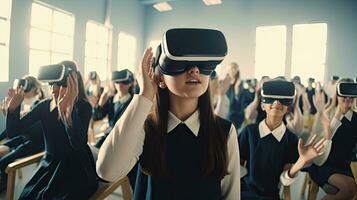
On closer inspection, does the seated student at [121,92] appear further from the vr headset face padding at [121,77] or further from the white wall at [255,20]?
the white wall at [255,20]

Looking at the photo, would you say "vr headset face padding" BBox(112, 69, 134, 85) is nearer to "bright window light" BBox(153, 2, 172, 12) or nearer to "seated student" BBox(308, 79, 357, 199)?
"seated student" BBox(308, 79, 357, 199)

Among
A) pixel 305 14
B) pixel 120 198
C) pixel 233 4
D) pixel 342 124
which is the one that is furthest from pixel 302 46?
pixel 120 198

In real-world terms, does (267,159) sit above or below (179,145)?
below

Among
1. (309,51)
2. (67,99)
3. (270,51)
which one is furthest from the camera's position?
(270,51)

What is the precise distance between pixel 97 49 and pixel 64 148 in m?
6.97

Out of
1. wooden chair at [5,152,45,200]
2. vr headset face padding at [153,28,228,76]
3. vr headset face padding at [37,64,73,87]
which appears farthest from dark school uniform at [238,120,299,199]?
wooden chair at [5,152,45,200]

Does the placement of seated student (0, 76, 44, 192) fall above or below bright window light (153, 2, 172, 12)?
below

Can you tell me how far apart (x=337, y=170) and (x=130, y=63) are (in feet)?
29.2

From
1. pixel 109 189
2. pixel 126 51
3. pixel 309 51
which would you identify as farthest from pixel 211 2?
pixel 109 189

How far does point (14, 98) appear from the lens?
6.37ft

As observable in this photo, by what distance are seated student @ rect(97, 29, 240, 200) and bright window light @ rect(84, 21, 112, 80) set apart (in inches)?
287

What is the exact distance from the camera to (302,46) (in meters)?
8.61

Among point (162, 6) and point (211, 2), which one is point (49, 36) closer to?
point (162, 6)

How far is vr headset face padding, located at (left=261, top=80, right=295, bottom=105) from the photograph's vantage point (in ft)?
5.18
